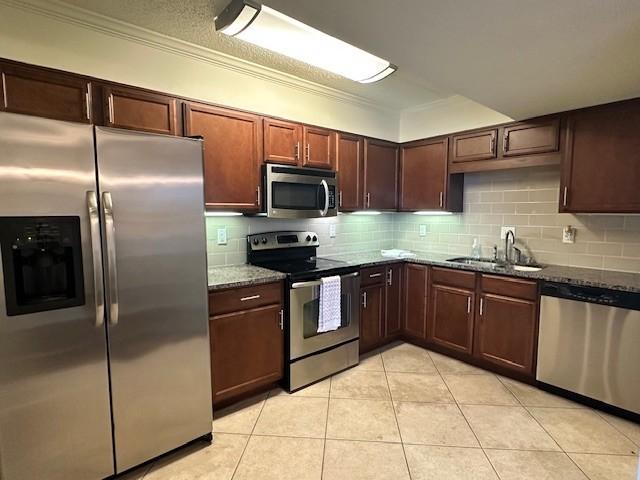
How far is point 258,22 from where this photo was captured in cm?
185

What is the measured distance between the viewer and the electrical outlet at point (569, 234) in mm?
2914

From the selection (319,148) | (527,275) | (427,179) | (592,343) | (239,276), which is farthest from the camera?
(427,179)

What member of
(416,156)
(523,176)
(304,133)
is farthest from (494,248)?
(304,133)

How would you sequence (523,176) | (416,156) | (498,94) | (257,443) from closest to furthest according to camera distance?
1. (257,443)
2. (498,94)
3. (523,176)
4. (416,156)

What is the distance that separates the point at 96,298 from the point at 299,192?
1.73 meters

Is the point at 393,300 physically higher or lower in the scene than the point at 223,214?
lower

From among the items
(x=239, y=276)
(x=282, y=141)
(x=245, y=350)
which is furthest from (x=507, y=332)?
(x=282, y=141)

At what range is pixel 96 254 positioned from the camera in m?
1.58

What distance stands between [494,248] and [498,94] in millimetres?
1597

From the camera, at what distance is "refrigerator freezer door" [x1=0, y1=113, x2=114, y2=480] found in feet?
4.61

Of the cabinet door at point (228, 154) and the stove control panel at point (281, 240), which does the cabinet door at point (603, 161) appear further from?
the cabinet door at point (228, 154)

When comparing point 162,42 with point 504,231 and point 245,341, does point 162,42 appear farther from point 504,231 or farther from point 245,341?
point 504,231

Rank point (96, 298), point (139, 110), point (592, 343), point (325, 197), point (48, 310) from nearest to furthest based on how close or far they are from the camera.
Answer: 1. point (48, 310)
2. point (96, 298)
3. point (139, 110)
4. point (592, 343)
5. point (325, 197)

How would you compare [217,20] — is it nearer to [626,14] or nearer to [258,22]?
[258,22]
